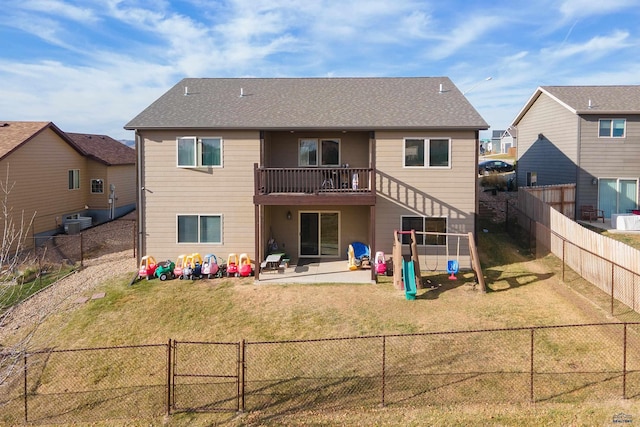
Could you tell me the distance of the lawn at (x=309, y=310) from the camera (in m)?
11.1

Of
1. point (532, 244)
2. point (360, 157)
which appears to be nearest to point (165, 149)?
point (360, 157)

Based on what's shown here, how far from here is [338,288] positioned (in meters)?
14.5

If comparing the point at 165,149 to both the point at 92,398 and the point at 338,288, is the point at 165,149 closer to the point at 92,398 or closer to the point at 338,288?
the point at 338,288

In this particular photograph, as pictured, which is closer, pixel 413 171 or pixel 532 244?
pixel 413 171

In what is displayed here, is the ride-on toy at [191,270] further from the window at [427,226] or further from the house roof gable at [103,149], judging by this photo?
the house roof gable at [103,149]

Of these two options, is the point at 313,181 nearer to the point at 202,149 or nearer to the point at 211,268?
the point at 202,149

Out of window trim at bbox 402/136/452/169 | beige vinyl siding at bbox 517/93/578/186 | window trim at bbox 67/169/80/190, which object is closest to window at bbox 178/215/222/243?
window trim at bbox 402/136/452/169

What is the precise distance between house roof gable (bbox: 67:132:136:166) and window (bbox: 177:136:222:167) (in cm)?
1267

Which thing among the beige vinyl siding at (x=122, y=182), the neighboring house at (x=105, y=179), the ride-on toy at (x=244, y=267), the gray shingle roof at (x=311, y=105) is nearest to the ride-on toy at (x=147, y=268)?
the ride-on toy at (x=244, y=267)

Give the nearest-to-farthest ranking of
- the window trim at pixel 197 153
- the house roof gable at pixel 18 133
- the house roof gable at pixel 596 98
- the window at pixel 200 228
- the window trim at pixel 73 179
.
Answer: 1. the window trim at pixel 197 153
2. the window at pixel 200 228
3. the house roof gable at pixel 18 133
4. the house roof gable at pixel 596 98
5. the window trim at pixel 73 179

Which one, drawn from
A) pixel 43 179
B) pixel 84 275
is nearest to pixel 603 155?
pixel 84 275

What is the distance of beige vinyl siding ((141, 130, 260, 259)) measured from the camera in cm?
1658

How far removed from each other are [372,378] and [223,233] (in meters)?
9.64

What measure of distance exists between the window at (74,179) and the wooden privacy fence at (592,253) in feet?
78.3
